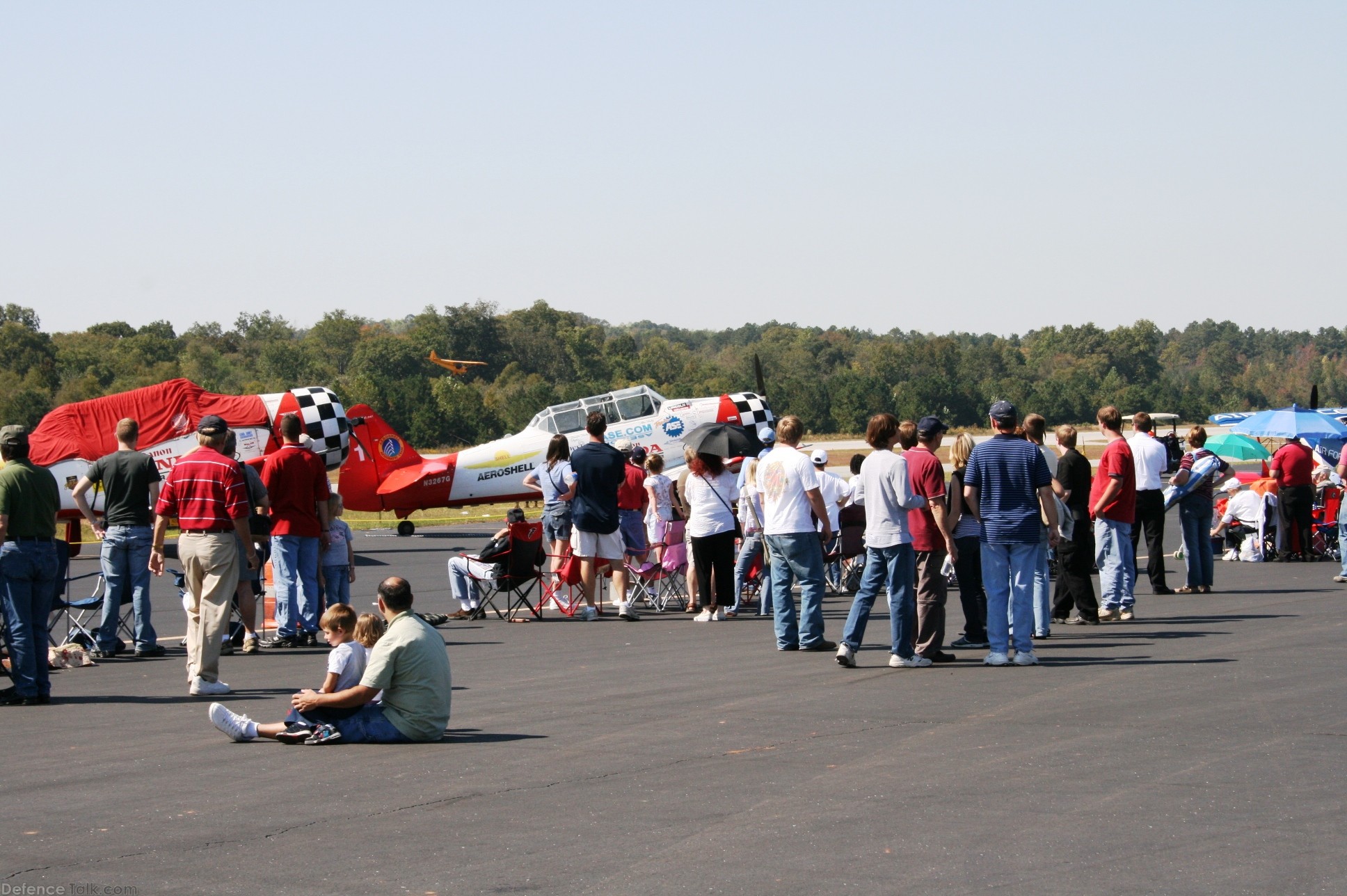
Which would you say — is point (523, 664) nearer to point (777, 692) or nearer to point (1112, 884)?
point (777, 692)

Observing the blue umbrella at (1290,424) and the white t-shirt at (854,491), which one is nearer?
the white t-shirt at (854,491)

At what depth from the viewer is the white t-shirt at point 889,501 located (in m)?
9.94

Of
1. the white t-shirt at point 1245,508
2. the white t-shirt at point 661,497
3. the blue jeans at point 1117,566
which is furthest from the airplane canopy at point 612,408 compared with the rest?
the blue jeans at point 1117,566

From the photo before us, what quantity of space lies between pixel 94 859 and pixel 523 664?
5.69 metres

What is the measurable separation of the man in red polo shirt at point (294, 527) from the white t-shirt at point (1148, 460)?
7.87 metres

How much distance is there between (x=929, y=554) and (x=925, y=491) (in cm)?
50

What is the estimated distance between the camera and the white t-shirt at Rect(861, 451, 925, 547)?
9.94 m

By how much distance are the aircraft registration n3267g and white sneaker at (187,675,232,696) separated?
1906cm

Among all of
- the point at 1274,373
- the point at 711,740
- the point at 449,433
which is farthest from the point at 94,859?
the point at 1274,373

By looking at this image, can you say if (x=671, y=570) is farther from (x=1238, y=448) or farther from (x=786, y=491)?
(x=1238, y=448)

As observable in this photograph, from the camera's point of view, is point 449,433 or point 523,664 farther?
point 449,433

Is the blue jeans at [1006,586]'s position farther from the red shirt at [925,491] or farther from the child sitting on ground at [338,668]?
the child sitting on ground at [338,668]

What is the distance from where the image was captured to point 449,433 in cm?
7838

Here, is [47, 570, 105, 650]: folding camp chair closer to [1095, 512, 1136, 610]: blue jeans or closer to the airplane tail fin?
[1095, 512, 1136, 610]: blue jeans
